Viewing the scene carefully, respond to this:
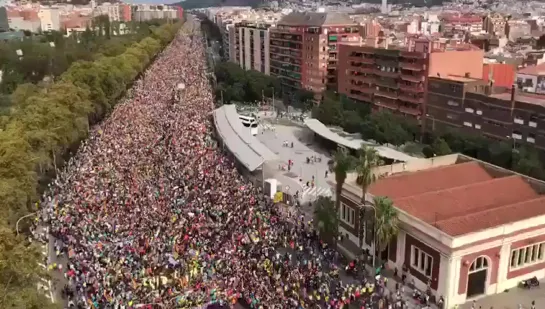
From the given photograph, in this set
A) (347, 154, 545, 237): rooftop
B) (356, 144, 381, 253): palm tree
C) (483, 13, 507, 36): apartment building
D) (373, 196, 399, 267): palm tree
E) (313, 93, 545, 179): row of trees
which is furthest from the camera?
(483, 13, 507, 36): apartment building

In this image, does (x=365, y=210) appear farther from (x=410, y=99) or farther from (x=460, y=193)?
(x=410, y=99)

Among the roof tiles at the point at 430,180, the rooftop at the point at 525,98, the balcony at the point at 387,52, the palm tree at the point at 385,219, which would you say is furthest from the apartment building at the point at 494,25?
the palm tree at the point at 385,219

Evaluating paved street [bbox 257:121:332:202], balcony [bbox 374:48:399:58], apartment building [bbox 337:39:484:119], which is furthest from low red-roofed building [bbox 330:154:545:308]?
balcony [bbox 374:48:399:58]

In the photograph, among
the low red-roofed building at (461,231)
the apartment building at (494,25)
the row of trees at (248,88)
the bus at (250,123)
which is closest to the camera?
the low red-roofed building at (461,231)

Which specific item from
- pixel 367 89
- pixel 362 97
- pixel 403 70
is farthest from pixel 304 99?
pixel 403 70

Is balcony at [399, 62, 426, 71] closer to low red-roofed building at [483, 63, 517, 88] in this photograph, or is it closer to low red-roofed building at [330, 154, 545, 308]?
low red-roofed building at [483, 63, 517, 88]

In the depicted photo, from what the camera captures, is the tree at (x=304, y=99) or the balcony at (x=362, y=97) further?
the tree at (x=304, y=99)

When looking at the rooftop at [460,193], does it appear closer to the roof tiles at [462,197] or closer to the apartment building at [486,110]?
the roof tiles at [462,197]
